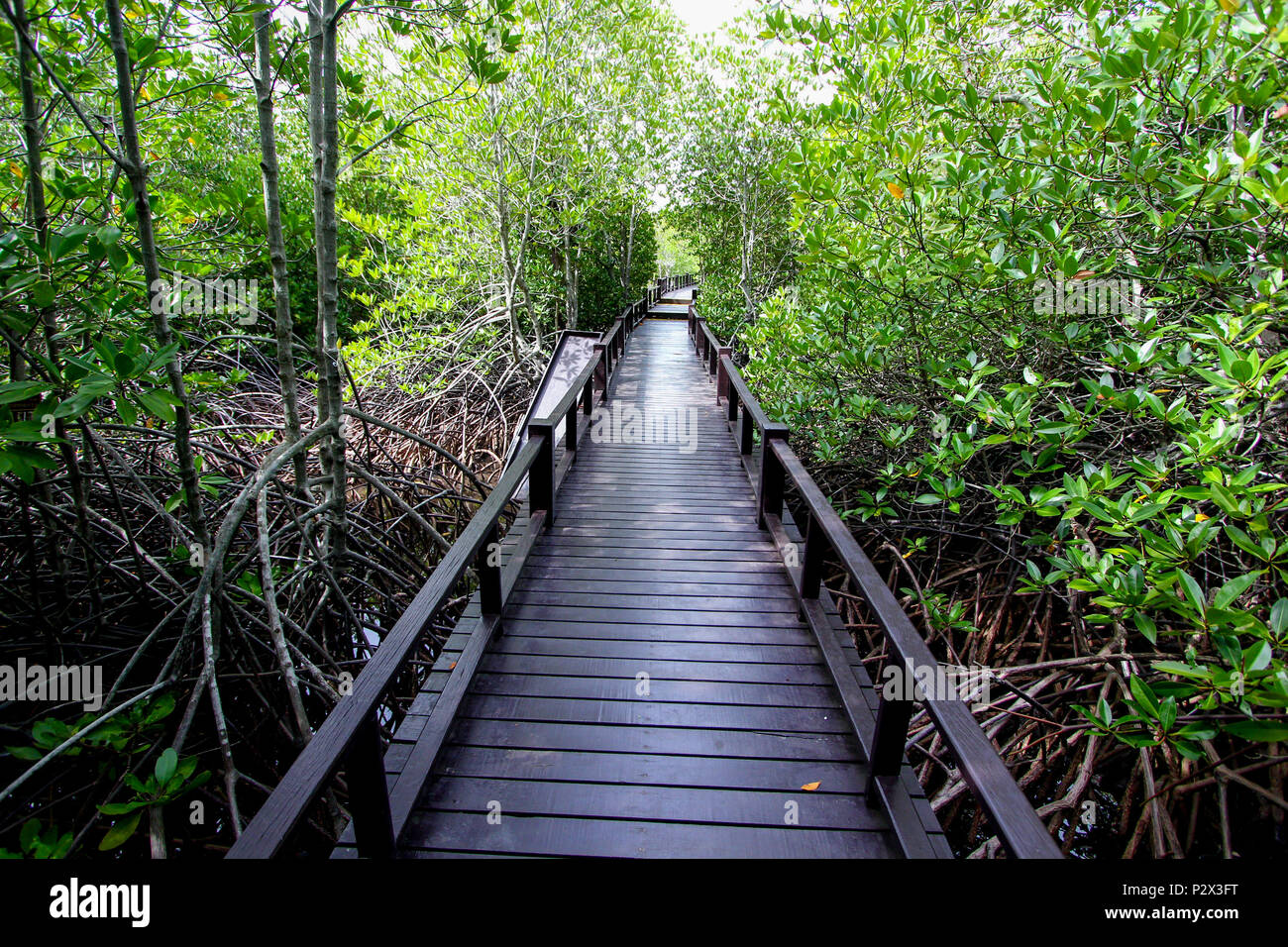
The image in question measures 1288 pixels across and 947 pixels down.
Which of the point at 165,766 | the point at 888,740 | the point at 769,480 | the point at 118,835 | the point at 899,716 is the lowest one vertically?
the point at 118,835

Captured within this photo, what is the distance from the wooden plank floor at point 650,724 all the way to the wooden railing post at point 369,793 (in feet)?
0.56

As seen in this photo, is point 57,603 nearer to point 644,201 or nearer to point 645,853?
point 645,853

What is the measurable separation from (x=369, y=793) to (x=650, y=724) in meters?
1.20

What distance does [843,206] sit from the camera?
3623 millimetres

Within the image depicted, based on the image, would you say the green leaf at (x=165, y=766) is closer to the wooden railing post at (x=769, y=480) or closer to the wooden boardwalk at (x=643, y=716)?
the wooden boardwalk at (x=643, y=716)

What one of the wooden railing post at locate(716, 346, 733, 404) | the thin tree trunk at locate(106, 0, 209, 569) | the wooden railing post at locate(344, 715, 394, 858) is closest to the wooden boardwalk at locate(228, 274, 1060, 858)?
the wooden railing post at locate(344, 715, 394, 858)

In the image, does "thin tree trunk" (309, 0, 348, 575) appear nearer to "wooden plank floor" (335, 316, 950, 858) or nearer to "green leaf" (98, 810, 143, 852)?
"wooden plank floor" (335, 316, 950, 858)

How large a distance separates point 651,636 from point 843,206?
111 inches

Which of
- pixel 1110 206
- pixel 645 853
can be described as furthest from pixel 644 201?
pixel 645 853

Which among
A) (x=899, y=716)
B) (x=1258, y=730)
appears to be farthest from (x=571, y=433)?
(x=1258, y=730)

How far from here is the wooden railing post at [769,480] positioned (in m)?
4.30

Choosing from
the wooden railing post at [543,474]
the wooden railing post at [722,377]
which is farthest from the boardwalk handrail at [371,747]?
the wooden railing post at [722,377]

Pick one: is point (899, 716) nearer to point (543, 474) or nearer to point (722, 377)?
point (543, 474)

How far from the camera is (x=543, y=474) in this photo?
4477 millimetres
